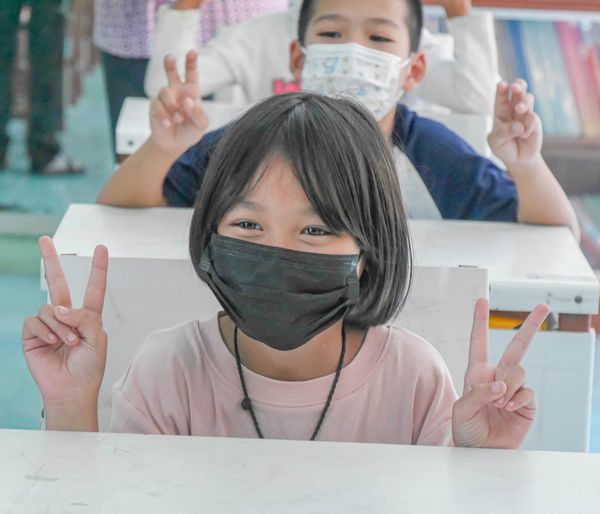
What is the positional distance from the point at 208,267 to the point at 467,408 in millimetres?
341

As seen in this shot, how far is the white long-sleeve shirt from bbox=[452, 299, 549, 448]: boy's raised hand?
1796 millimetres

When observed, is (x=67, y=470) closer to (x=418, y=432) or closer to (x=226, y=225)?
(x=226, y=225)

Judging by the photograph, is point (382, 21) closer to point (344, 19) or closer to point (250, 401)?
point (344, 19)

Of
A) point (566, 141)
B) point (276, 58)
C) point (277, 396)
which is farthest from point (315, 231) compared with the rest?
point (566, 141)

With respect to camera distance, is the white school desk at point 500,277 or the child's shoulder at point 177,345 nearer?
the child's shoulder at point 177,345

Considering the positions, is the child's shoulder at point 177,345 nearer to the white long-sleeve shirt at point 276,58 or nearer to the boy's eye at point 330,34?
the boy's eye at point 330,34

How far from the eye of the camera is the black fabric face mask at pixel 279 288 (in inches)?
48.8

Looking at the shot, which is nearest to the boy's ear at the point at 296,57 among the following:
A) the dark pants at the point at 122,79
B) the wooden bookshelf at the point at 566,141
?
the dark pants at the point at 122,79

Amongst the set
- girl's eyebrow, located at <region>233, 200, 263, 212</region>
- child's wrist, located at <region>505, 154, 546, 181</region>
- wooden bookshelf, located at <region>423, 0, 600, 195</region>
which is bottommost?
wooden bookshelf, located at <region>423, 0, 600, 195</region>

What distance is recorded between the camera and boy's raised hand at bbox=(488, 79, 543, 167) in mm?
2082

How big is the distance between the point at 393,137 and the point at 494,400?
1.26 m

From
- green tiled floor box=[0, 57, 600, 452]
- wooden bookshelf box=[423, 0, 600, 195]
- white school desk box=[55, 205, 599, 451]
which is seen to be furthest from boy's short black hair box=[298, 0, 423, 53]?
wooden bookshelf box=[423, 0, 600, 195]

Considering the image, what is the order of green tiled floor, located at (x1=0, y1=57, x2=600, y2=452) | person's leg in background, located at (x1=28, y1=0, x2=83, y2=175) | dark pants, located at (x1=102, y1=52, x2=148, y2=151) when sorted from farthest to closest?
person's leg in background, located at (x1=28, y1=0, x2=83, y2=175) → dark pants, located at (x1=102, y1=52, x2=148, y2=151) → green tiled floor, located at (x1=0, y1=57, x2=600, y2=452)

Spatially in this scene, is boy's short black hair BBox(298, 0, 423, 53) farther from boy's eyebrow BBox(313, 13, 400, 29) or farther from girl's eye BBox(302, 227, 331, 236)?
girl's eye BBox(302, 227, 331, 236)
